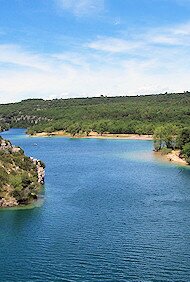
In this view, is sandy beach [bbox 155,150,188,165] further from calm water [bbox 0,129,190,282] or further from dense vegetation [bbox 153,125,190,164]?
calm water [bbox 0,129,190,282]

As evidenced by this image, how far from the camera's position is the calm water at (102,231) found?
35156mm

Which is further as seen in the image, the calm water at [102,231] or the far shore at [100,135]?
the far shore at [100,135]

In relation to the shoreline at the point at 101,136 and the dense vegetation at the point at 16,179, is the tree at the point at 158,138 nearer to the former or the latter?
the shoreline at the point at 101,136

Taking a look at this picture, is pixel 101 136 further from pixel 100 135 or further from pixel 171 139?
pixel 171 139

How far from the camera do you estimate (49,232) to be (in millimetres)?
43938

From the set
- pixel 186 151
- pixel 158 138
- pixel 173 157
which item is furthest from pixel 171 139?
pixel 186 151

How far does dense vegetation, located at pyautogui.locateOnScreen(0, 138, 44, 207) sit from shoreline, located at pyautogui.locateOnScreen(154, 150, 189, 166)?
3617 centimetres

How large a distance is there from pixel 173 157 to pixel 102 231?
2141 inches

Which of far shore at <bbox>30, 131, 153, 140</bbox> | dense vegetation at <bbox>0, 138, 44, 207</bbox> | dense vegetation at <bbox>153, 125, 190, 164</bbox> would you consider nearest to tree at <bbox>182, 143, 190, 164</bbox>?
dense vegetation at <bbox>153, 125, 190, 164</bbox>

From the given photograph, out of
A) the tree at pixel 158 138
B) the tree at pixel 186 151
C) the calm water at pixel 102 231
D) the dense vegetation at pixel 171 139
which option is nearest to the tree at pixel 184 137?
the dense vegetation at pixel 171 139

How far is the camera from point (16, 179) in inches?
2137

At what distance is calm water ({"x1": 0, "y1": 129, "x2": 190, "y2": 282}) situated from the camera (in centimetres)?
3516

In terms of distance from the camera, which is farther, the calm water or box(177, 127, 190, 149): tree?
box(177, 127, 190, 149): tree

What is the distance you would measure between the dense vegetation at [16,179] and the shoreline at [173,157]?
36.2 m
